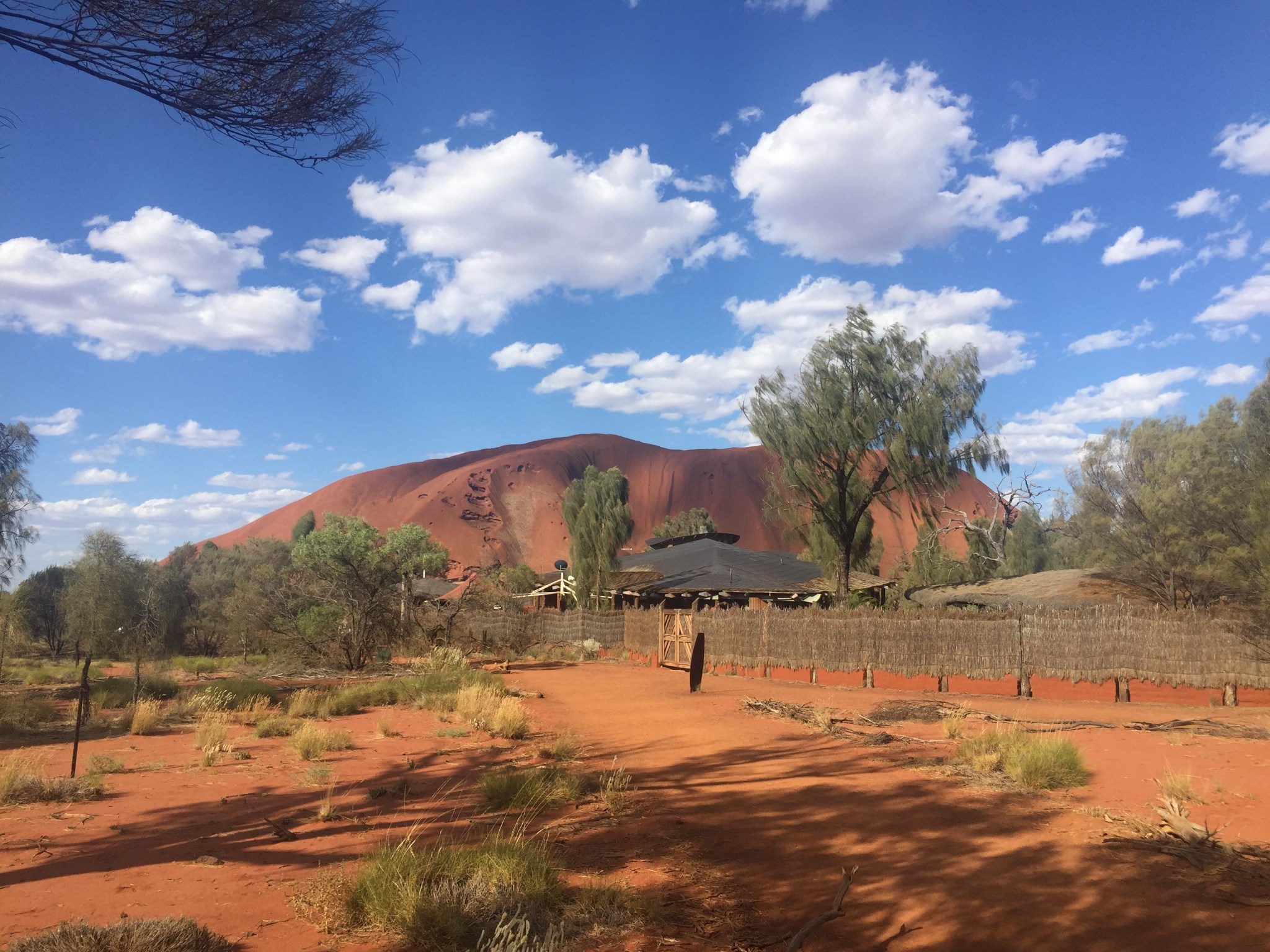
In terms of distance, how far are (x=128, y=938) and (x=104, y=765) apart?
6.00 m

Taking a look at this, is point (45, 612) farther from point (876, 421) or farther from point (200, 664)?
point (876, 421)

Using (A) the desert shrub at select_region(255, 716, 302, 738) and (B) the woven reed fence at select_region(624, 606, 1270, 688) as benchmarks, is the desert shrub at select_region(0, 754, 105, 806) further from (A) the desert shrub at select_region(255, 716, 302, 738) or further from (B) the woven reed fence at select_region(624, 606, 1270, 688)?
(B) the woven reed fence at select_region(624, 606, 1270, 688)

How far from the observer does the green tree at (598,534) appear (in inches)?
1737

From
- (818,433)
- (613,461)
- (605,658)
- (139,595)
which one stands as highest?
(613,461)

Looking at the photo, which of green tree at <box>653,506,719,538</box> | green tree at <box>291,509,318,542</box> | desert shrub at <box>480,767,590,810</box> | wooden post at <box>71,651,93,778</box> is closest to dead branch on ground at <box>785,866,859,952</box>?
desert shrub at <box>480,767,590,810</box>

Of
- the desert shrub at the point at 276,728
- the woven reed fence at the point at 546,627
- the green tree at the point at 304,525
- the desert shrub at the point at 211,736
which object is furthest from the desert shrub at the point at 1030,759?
the green tree at the point at 304,525

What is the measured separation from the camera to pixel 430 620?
88.8 feet

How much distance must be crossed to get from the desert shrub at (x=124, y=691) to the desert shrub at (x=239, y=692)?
1045 mm

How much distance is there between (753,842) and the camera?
22.3 feet

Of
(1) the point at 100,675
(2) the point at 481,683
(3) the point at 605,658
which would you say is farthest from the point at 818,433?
(1) the point at 100,675

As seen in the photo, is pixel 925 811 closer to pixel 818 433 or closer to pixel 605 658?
pixel 818 433

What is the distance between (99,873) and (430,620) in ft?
70.8

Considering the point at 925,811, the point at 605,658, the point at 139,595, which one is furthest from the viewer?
the point at 139,595

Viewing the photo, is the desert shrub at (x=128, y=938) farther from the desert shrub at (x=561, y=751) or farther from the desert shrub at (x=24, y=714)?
the desert shrub at (x=24, y=714)
